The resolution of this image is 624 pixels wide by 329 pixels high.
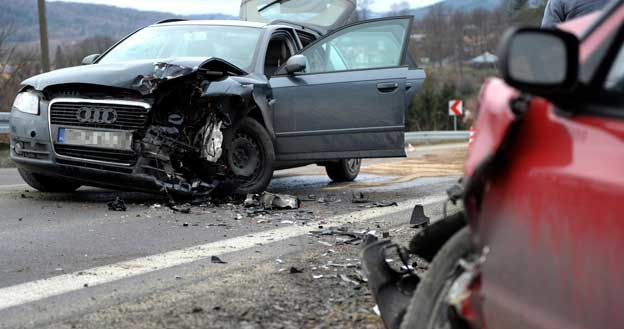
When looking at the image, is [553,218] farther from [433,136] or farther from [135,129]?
[433,136]

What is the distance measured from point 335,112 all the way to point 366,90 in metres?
0.36

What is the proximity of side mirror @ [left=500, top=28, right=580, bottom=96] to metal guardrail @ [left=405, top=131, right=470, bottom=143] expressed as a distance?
23.4 meters

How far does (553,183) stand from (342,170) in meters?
7.67

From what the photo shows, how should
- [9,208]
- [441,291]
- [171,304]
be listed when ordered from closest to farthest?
[441,291] < [171,304] < [9,208]

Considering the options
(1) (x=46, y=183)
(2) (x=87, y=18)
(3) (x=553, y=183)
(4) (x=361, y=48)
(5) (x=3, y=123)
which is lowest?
(2) (x=87, y=18)

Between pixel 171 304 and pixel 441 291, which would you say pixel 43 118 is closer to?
pixel 171 304

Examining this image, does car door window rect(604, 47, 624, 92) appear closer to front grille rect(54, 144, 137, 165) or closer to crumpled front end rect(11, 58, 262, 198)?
crumpled front end rect(11, 58, 262, 198)

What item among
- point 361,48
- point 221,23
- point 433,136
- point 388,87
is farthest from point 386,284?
point 433,136

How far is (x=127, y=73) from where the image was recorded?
636cm

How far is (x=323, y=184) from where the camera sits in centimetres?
926

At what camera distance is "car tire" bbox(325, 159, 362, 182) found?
937cm

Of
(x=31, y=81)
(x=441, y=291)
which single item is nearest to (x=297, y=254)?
(x=441, y=291)

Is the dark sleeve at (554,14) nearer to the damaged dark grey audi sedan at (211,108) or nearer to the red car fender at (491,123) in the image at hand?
the damaged dark grey audi sedan at (211,108)

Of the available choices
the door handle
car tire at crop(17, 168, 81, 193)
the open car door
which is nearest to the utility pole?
the open car door
